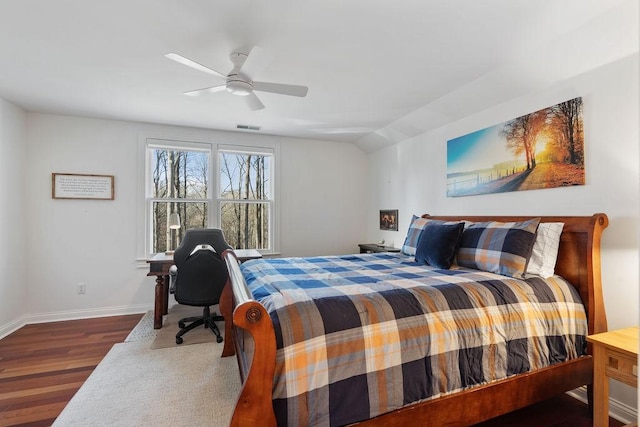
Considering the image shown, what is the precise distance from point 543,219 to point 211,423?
269cm

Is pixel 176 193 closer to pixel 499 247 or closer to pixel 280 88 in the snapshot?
pixel 280 88

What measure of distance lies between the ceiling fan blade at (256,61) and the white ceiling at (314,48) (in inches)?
2.2

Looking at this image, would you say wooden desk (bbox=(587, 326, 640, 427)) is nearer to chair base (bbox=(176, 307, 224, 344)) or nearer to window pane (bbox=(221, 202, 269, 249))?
chair base (bbox=(176, 307, 224, 344))

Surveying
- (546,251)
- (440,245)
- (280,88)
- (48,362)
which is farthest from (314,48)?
(48,362)

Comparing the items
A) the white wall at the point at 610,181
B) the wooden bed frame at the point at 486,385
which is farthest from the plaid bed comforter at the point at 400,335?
the white wall at the point at 610,181

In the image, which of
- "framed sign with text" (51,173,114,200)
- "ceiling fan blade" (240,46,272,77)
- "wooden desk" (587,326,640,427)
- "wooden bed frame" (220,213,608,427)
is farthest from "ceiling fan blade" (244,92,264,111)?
"wooden desk" (587,326,640,427)

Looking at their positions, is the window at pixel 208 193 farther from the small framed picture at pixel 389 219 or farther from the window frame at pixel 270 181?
the small framed picture at pixel 389 219

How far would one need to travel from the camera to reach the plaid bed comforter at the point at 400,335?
1.25m

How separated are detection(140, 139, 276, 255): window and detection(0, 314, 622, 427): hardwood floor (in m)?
1.16

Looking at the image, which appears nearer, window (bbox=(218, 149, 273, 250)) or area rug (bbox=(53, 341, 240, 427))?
area rug (bbox=(53, 341, 240, 427))

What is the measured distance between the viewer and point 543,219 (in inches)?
90.0

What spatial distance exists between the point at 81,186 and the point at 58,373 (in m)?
2.24

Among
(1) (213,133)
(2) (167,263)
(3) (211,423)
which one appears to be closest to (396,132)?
(1) (213,133)

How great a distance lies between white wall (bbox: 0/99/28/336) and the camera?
3.10 m
